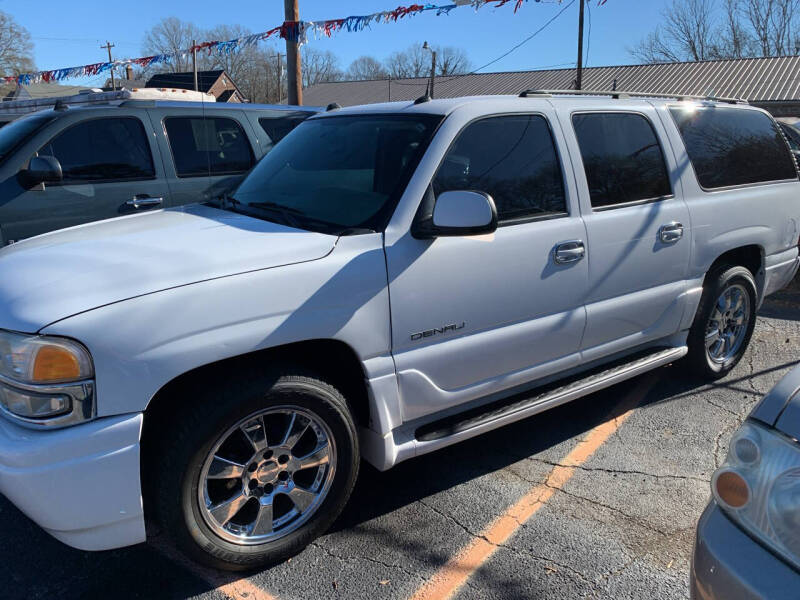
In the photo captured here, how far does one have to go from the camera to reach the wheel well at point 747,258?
448 centimetres

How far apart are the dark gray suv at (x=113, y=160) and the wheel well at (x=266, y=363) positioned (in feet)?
8.27

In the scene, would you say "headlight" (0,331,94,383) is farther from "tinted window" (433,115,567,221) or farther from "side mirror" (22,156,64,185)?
"side mirror" (22,156,64,185)

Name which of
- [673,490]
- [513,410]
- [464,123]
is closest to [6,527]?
[513,410]

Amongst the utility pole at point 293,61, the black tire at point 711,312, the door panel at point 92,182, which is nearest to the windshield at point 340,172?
the door panel at point 92,182

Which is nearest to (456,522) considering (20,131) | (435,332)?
(435,332)

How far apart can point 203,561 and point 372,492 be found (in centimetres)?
100

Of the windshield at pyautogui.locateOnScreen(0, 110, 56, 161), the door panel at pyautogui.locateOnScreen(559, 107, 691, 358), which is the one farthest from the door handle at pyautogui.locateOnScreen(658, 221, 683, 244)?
the windshield at pyautogui.locateOnScreen(0, 110, 56, 161)

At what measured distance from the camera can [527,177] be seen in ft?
11.0

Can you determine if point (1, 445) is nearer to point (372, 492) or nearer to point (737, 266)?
point (372, 492)

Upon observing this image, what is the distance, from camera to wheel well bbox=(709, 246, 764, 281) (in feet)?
14.7

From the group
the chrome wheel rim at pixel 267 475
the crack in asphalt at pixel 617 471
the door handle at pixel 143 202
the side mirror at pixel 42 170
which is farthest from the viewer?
the door handle at pixel 143 202

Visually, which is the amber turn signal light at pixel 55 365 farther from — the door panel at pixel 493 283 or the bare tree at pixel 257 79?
the bare tree at pixel 257 79

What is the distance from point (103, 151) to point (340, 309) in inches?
148

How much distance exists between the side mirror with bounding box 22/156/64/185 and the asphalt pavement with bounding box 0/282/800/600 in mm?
2634
